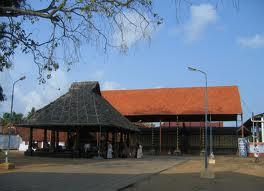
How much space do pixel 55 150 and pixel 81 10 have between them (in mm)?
26378

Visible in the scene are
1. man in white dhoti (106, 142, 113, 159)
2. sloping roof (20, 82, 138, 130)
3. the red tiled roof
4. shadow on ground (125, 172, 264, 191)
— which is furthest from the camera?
the red tiled roof

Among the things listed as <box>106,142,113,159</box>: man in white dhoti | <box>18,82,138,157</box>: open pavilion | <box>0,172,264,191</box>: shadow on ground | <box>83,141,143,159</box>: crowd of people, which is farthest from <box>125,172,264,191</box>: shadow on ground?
<box>83,141,143,159</box>: crowd of people

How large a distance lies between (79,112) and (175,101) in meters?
16.3

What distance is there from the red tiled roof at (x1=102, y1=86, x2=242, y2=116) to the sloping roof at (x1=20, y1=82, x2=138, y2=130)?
371 inches

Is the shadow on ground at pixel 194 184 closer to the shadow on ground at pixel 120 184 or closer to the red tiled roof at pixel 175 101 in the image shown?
the shadow on ground at pixel 120 184

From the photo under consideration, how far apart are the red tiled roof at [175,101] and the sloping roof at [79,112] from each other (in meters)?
9.43

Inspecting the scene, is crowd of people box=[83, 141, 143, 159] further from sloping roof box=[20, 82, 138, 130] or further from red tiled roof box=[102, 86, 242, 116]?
red tiled roof box=[102, 86, 242, 116]

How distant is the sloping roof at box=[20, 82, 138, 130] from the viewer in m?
32.0

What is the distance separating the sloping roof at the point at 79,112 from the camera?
105 feet

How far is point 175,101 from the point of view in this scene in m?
46.8

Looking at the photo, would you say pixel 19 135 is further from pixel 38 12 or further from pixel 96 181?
pixel 38 12

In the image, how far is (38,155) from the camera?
3428cm

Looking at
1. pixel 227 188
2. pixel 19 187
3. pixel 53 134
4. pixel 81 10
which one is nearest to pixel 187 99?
pixel 53 134

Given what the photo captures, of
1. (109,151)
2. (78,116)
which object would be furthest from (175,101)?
(78,116)
